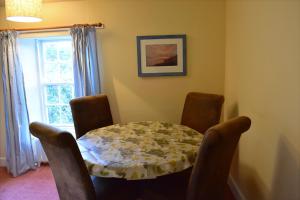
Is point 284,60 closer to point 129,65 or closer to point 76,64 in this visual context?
point 129,65

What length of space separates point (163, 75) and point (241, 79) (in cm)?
98

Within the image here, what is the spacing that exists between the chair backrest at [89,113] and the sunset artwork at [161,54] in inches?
29.1

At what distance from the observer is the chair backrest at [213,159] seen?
1404 millimetres

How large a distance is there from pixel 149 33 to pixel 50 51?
1.47 meters

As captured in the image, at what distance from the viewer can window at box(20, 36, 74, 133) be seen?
342 cm

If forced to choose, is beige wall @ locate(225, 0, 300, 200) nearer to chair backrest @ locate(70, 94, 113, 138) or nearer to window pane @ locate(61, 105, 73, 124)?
chair backrest @ locate(70, 94, 113, 138)

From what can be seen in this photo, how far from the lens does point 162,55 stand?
3012 millimetres

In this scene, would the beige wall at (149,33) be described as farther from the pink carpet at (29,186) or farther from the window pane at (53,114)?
the pink carpet at (29,186)

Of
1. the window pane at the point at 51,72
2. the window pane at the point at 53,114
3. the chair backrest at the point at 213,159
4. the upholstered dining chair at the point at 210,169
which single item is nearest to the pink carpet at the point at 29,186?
the window pane at the point at 53,114

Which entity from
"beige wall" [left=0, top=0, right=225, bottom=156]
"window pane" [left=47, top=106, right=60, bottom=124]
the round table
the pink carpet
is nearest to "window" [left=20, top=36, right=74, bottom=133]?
"window pane" [left=47, top=106, right=60, bottom=124]

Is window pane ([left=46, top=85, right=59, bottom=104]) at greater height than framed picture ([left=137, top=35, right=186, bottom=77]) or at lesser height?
lesser

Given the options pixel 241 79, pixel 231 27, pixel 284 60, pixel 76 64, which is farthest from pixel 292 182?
pixel 76 64

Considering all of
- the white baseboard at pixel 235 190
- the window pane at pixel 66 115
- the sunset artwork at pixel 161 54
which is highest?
the sunset artwork at pixel 161 54

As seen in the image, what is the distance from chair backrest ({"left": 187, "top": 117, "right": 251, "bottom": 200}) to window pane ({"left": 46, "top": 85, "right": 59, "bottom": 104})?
2.61m
